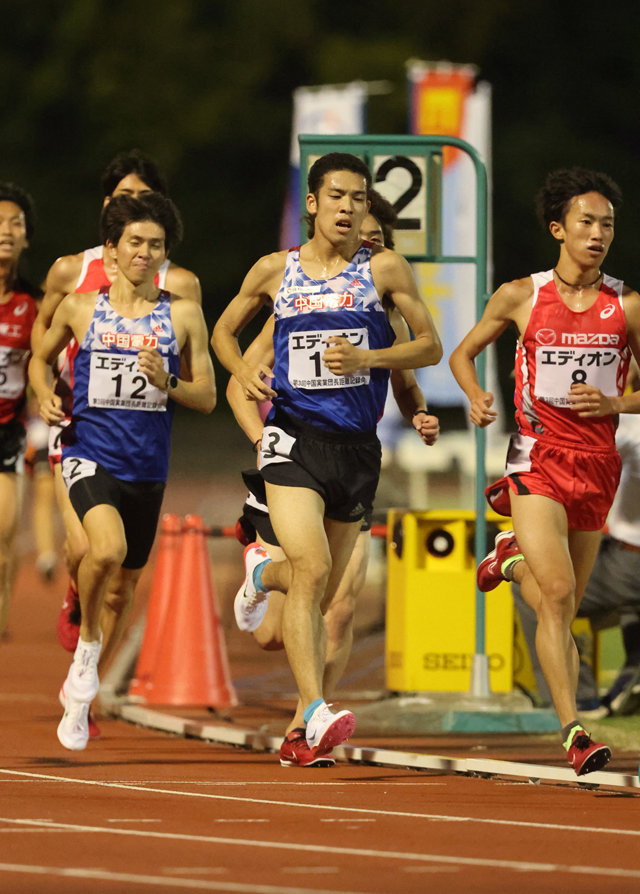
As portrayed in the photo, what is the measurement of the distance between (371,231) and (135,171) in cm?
143

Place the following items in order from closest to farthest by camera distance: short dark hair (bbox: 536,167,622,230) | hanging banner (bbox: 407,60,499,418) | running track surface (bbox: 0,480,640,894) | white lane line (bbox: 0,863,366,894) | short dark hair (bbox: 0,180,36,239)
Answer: white lane line (bbox: 0,863,366,894) → running track surface (bbox: 0,480,640,894) → short dark hair (bbox: 536,167,622,230) → short dark hair (bbox: 0,180,36,239) → hanging banner (bbox: 407,60,499,418)

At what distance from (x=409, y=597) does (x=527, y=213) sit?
35.7 m

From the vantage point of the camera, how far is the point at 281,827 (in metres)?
7.16

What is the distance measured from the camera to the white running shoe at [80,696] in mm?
9484

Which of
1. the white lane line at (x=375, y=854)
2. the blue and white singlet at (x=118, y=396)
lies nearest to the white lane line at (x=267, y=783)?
the white lane line at (x=375, y=854)

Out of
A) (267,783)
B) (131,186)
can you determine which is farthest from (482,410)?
(131,186)

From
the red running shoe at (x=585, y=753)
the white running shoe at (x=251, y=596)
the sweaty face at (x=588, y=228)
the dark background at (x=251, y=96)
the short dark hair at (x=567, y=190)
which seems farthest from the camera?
the dark background at (x=251, y=96)

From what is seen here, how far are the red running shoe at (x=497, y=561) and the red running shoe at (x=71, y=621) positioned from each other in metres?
2.23

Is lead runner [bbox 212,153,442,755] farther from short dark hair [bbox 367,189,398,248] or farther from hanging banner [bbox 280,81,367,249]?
hanging banner [bbox 280,81,367,249]

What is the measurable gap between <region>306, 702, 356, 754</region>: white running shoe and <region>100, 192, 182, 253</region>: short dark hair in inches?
104

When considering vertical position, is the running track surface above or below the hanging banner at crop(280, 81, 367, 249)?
below

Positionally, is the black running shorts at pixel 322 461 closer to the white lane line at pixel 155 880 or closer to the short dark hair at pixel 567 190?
the short dark hair at pixel 567 190

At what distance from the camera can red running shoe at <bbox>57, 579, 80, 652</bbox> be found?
10.7m

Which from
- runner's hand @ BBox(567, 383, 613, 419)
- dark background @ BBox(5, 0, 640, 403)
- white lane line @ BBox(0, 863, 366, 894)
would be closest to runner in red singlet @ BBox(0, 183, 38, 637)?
runner's hand @ BBox(567, 383, 613, 419)
